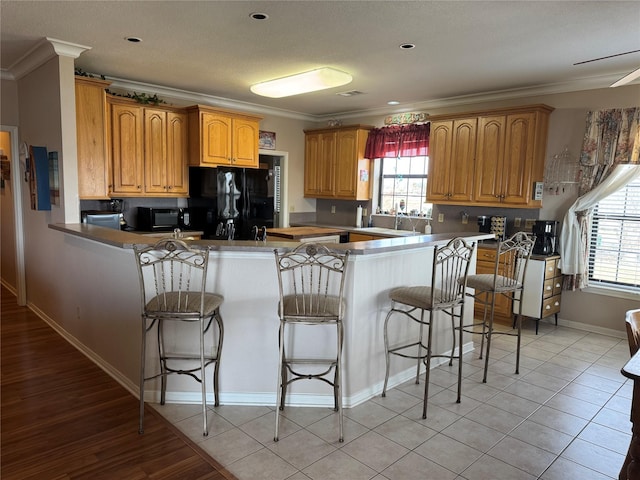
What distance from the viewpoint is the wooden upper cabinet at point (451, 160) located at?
5176 mm

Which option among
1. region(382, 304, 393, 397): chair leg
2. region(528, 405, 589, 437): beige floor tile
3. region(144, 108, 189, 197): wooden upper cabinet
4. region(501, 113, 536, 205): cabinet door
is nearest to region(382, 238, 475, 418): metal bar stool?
region(382, 304, 393, 397): chair leg

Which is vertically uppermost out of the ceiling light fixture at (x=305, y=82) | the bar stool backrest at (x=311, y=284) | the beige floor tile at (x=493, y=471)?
the ceiling light fixture at (x=305, y=82)

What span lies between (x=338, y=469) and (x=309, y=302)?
900 millimetres

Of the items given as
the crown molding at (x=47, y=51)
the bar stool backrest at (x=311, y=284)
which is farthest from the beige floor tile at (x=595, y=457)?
the crown molding at (x=47, y=51)

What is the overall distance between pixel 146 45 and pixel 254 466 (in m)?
3.32

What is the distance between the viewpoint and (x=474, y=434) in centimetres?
262

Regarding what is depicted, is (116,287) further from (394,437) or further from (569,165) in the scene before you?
(569,165)

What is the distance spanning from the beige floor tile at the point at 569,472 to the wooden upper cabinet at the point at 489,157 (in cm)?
305

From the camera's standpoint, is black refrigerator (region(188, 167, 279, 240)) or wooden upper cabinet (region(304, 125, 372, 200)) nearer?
black refrigerator (region(188, 167, 279, 240))

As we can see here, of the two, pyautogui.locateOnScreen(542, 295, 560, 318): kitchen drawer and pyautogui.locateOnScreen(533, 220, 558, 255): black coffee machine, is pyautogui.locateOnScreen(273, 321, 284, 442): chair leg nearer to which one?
pyautogui.locateOnScreen(542, 295, 560, 318): kitchen drawer

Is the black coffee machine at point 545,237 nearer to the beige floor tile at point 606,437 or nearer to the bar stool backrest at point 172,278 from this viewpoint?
the beige floor tile at point 606,437

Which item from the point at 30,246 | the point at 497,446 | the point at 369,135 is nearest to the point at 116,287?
the point at 30,246

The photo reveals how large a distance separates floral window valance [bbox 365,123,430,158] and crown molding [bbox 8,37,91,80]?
12.3 ft

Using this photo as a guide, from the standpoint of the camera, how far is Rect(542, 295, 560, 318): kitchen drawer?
4.60 meters
